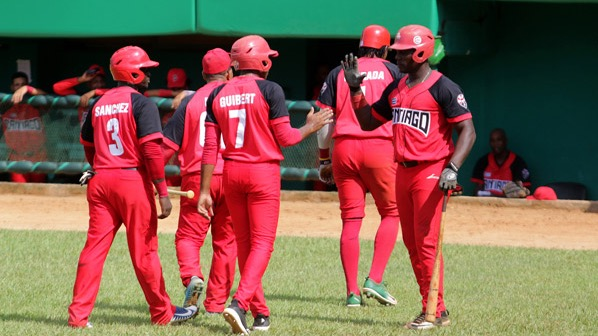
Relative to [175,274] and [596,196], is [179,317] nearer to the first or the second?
[175,274]

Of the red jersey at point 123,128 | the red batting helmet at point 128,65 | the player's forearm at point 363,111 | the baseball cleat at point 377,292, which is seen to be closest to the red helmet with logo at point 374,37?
the player's forearm at point 363,111

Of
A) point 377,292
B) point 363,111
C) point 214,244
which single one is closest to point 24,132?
point 214,244

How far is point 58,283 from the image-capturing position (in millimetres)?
10078

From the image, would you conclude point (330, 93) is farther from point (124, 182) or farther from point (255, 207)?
point (124, 182)

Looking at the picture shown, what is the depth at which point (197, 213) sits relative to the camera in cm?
871

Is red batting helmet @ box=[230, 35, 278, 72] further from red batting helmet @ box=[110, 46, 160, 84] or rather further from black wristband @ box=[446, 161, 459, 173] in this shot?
black wristband @ box=[446, 161, 459, 173]

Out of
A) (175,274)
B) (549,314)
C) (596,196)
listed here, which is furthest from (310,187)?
(549,314)

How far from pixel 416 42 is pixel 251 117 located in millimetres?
1201

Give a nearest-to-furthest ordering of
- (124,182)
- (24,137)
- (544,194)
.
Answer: (124,182) < (544,194) < (24,137)

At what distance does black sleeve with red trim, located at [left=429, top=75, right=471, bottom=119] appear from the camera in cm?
774

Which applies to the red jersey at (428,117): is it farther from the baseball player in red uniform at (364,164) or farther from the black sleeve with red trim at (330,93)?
the black sleeve with red trim at (330,93)

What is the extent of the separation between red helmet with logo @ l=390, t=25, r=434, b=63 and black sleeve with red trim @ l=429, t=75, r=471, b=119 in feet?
0.77

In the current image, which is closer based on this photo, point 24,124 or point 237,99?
point 237,99

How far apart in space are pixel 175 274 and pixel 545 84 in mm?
8111
